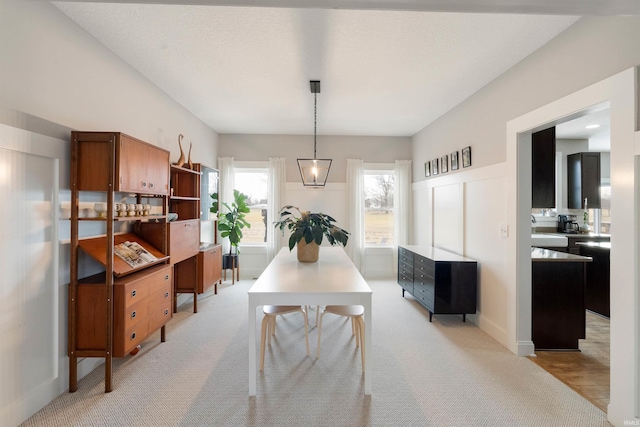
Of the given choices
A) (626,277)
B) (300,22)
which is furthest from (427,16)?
(626,277)

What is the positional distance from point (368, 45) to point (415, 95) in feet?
4.63

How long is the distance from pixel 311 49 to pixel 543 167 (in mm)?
2558

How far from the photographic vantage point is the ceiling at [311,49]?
2.18 metres

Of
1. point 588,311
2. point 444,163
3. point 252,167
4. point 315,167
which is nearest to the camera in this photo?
point 315,167

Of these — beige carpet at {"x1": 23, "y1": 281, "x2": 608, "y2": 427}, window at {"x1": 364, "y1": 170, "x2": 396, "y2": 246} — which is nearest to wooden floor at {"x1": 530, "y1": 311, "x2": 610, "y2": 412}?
beige carpet at {"x1": 23, "y1": 281, "x2": 608, "y2": 427}

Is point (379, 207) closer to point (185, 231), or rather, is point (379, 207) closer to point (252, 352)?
point (185, 231)

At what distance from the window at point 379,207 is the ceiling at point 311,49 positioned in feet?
6.80

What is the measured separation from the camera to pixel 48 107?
207 centimetres

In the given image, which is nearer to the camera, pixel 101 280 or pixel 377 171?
pixel 101 280

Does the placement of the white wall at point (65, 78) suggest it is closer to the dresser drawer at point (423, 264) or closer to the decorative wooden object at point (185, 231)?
the decorative wooden object at point (185, 231)

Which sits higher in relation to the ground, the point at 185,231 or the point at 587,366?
the point at 185,231

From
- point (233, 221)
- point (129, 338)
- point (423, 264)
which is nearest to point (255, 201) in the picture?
point (233, 221)

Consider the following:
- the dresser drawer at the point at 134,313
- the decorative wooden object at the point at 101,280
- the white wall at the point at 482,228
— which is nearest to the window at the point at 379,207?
the white wall at the point at 482,228

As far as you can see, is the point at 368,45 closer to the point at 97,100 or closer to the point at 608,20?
the point at 608,20
